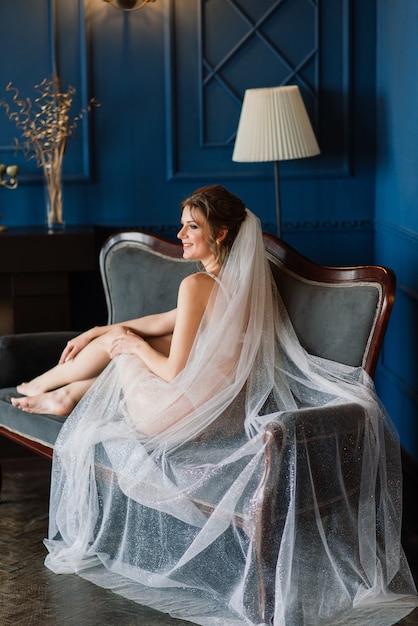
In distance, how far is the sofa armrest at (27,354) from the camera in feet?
13.1

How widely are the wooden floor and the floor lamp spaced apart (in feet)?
5.21

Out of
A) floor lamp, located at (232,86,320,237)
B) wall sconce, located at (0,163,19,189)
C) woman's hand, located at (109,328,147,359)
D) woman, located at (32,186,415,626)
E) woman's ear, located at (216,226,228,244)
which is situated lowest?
woman, located at (32,186,415,626)

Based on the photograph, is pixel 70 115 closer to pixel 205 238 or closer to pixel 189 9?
pixel 189 9

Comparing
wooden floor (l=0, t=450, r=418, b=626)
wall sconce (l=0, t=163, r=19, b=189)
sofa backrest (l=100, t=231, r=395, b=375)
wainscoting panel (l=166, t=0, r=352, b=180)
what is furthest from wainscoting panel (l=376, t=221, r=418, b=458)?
wall sconce (l=0, t=163, r=19, b=189)

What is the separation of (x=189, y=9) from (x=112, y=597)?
8.94 ft

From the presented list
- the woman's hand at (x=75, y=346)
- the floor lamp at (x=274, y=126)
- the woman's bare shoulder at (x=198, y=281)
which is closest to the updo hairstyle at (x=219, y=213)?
the woman's bare shoulder at (x=198, y=281)

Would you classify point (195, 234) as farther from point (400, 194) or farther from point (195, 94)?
point (195, 94)

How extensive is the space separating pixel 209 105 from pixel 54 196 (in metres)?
0.86

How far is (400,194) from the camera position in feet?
14.3

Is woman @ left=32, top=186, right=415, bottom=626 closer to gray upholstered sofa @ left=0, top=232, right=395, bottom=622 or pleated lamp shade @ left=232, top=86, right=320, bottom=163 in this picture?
gray upholstered sofa @ left=0, top=232, right=395, bottom=622

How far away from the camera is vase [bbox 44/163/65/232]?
4.51m

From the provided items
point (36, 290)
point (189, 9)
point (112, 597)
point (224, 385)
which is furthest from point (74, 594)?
point (189, 9)

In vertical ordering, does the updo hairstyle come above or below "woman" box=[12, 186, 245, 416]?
above

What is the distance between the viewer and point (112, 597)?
3254 millimetres
